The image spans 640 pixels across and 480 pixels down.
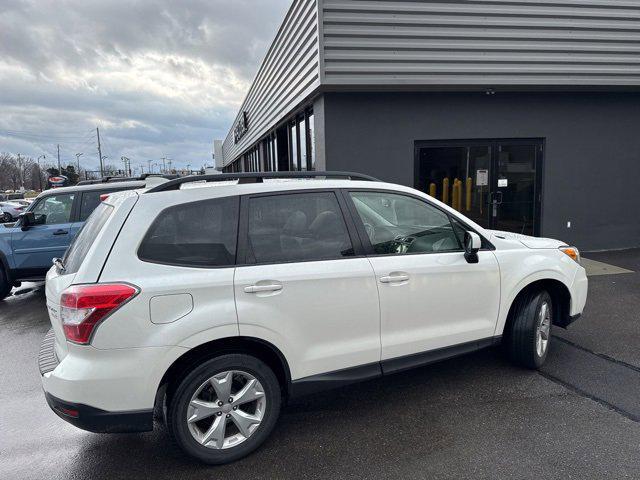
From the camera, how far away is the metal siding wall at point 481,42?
293 inches

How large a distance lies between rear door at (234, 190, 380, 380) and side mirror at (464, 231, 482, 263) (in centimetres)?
88

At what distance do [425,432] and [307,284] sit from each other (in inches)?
52.5

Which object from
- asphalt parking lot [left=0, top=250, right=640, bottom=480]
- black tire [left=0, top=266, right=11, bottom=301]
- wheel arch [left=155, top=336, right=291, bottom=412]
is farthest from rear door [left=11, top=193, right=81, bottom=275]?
wheel arch [left=155, top=336, right=291, bottom=412]

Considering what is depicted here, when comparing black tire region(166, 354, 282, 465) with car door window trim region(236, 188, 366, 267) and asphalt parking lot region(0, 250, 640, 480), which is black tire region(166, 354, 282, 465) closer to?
asphalt parking lot region(0, 250, 640, 480)

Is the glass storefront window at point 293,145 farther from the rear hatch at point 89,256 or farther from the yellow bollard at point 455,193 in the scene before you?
the rear hatch at point 89,256

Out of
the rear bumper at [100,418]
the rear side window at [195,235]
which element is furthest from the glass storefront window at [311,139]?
the rear bumper at [100,418]

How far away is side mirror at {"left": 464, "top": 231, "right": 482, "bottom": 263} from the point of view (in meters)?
3.46

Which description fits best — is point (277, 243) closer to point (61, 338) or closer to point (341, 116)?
point (61, 338)

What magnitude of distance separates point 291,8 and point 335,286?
8068mm

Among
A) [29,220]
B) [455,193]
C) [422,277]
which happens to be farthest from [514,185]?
[29,220]

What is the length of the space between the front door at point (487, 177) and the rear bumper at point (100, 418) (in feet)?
22.4

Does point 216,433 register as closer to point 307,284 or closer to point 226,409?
point 226,409

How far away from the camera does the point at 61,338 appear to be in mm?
2666

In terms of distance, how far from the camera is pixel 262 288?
2.79m
